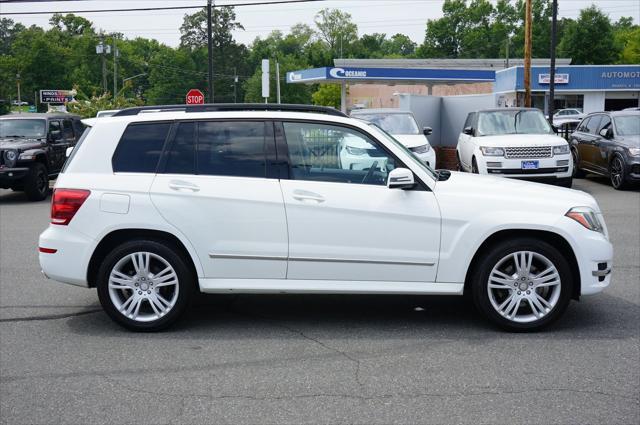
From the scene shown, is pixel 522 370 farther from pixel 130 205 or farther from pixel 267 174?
pixel 130 205

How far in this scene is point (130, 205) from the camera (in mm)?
5758

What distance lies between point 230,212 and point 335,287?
0.98 meters

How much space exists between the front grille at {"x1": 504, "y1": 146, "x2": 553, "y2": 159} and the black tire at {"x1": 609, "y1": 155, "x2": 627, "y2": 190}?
1985 millimetres

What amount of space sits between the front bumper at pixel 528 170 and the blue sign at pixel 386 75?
2692cm

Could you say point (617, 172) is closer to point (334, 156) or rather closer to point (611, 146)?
point (611, 146)

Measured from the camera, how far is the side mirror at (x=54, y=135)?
16.8 m

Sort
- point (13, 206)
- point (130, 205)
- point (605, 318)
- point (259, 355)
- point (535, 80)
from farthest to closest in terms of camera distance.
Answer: point (535, 80), point (13, 206), point (605, 318), point (130, 205), point (259, 355)

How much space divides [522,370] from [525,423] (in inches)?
35.3

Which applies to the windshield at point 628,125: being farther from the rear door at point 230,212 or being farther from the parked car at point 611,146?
the rear door at point 230,212

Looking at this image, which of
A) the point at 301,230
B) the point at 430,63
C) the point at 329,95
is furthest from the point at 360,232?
the point at 329,95

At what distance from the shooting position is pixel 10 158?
50.3ft

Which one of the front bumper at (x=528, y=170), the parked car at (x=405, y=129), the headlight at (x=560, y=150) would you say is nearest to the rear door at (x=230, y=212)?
the front bumper at (x=528, y=170)

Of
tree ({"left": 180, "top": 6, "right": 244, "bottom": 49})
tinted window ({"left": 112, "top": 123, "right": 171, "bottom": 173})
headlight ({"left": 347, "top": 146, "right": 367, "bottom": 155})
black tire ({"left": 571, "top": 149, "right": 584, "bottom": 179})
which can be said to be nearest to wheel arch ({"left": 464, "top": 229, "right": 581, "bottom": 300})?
headlight ({"left": 347, "top": 146, "right": 367, "bottom": 155})

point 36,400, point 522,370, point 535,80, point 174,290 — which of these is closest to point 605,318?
point 522,370
